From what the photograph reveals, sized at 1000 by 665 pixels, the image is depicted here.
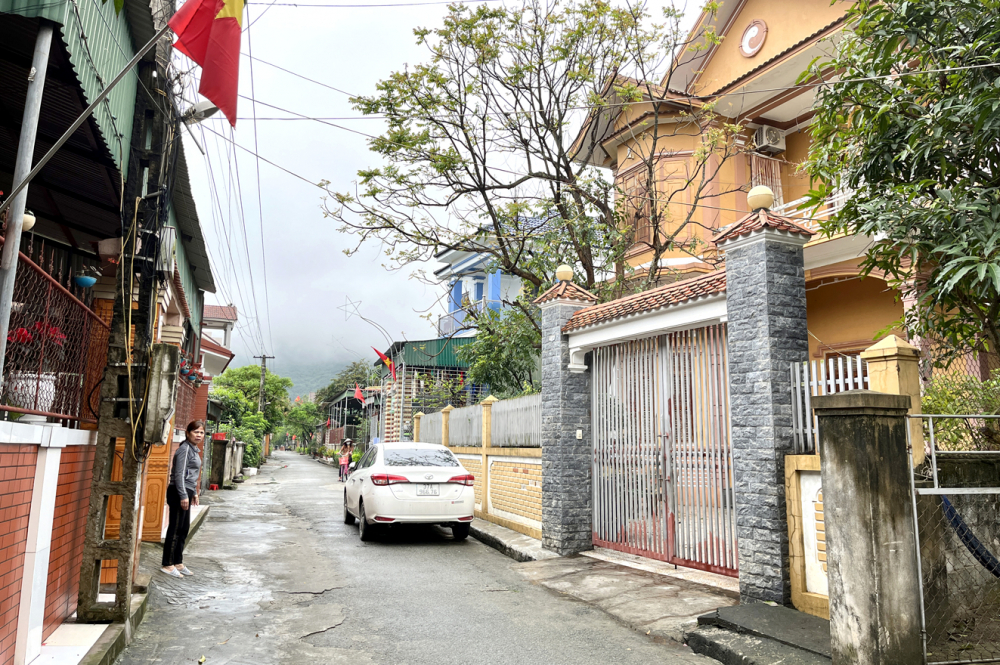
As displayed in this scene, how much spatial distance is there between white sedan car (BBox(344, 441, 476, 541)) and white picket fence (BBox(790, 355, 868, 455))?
5433 mm

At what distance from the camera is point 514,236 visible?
14.4 m

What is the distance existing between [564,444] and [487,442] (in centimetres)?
396

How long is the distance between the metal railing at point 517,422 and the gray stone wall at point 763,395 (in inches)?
178

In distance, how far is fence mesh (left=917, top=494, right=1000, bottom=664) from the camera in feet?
17.6

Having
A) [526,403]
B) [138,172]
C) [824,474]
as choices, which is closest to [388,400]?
[526,403]

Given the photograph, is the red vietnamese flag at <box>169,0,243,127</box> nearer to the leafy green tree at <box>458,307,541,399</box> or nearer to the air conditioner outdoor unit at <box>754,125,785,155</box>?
the leafy green tree at <box>458,307,541,399</box>

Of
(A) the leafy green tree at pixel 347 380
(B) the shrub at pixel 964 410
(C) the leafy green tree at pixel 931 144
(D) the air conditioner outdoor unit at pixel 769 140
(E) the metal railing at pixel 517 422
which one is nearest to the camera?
(C) the leafy green tree at pixel 931 144

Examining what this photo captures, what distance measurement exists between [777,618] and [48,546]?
5629mm

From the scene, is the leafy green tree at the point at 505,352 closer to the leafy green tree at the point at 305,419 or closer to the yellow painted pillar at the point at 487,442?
the yellow painted pillar at the point at 487,442

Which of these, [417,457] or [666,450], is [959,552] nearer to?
[666,450]

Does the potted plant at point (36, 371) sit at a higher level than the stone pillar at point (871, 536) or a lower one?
higher

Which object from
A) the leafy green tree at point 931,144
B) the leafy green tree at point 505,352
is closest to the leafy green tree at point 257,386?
the leafy green tree at point 505,352

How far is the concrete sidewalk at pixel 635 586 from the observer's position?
6348mm

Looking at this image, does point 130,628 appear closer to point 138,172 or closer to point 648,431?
point 138,172
